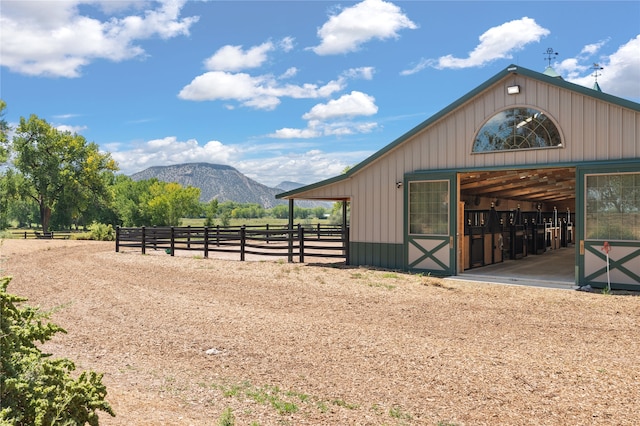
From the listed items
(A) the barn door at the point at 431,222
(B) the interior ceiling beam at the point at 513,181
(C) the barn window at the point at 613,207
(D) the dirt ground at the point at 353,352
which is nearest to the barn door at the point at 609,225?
(C) the barn window at the point at 613,207

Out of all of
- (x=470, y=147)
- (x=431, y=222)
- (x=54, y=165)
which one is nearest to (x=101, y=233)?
(x=54, y=165)

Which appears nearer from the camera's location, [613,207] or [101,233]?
[613,207]

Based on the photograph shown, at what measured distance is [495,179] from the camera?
15.8 meters

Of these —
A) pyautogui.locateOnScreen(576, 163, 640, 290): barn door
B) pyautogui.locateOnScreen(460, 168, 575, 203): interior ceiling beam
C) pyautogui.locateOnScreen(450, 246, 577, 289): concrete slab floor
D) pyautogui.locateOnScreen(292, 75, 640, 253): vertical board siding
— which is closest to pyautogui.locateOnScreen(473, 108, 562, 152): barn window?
pyautogui.locateOnScreen(292, 75, 640, 253): vertical board siding

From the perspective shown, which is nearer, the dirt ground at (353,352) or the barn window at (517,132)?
the dirt ground at (353,352)

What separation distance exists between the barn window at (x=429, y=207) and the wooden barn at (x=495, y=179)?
0.03 m

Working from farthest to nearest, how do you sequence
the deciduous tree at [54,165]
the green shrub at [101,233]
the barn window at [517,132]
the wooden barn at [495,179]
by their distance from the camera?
the deciduous tree at [54,165] < the green shrub at [101,233] < the barn window at [517,132] < the wooden barn at [495,179]

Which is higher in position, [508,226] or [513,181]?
[513,181]

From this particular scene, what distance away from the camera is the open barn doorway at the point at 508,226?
15.0 m

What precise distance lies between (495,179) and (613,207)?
13.7ft

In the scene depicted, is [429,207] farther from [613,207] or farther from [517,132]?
[613,207]

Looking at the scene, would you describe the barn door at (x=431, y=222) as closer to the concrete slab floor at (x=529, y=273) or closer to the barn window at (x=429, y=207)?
the barn window at (x=429, y=207)

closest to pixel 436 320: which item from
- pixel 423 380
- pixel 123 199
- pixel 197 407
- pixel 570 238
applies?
pixel 423 380

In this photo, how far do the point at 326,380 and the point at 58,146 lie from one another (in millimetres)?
50044
